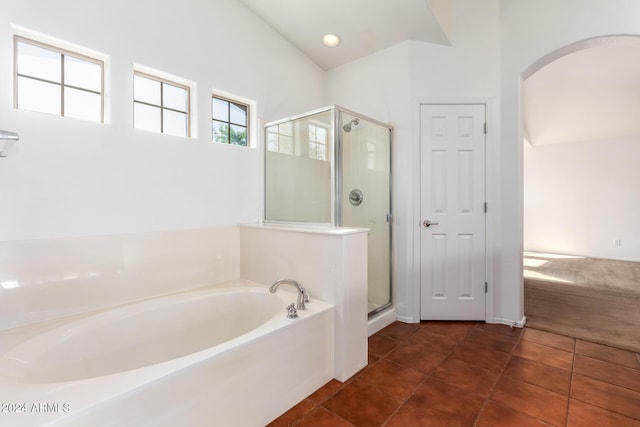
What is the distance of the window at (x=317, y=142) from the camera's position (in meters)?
2.41

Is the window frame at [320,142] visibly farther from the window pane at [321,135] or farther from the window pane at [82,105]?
the window pane at [82,105]

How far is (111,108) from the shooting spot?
1893 mm

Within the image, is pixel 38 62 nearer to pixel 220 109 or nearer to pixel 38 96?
pixel 38 96

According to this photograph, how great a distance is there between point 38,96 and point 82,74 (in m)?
0.27

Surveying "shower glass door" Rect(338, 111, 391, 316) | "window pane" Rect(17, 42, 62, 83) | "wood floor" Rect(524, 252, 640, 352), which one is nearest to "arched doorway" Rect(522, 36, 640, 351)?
"wood floor" Rect(524, 252, 640, 352)

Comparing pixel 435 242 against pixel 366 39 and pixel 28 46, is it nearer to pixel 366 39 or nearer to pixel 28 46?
pixel 366 39

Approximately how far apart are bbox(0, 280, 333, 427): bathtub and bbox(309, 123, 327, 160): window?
1.13 meters

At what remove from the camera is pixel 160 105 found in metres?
2.21

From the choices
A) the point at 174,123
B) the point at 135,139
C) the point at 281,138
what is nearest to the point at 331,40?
the point at 281,138

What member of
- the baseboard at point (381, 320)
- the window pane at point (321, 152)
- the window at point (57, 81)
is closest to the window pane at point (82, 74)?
the window at point (57, 81)

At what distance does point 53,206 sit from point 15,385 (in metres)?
1.01

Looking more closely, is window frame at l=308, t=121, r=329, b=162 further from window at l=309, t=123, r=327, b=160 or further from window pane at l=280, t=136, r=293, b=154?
window pane at l=280, t=136, r=293, b=154

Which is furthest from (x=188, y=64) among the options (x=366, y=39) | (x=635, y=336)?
(x=635, y=336)

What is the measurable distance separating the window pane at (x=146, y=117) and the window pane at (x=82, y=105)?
208 millimetres
